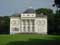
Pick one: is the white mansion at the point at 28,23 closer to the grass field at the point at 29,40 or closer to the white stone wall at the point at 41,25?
the white stone wall at the point at 41,25

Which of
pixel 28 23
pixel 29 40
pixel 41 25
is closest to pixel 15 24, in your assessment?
pixel 28 23

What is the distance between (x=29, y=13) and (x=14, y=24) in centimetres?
597

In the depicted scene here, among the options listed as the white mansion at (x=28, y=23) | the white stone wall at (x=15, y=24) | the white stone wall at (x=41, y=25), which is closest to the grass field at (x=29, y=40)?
the white mansion at (x=28, y=23)

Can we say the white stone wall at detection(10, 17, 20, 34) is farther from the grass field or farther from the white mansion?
the grass field

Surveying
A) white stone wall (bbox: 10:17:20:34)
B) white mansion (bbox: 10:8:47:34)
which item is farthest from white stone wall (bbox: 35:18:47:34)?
white stone wall (bbox: 10:17:20:34)

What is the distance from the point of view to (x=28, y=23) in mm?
68438

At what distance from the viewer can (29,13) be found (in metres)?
68.9

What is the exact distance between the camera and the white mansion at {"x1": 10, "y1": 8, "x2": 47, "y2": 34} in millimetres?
65750

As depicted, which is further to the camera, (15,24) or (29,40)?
(15,24)

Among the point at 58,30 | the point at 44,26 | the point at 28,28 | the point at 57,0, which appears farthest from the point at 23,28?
the point at 57,0

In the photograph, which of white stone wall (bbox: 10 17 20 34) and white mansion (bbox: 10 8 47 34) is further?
white mansion (bbox: 10 8 47 34)

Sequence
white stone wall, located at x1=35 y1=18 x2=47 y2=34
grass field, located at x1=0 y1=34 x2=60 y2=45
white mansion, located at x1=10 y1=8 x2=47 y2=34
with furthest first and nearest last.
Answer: white mansion, located at x1=10 y1=8 x2=47 y2=34
white stone wall, located at x1=35 y1=18 x2=47 y2=34
grass field, located at x1=0 y1=34 x2=60 y2=45

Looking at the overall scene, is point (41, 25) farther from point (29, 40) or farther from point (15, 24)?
point (29, 40)

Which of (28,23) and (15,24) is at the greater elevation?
(28,23)
